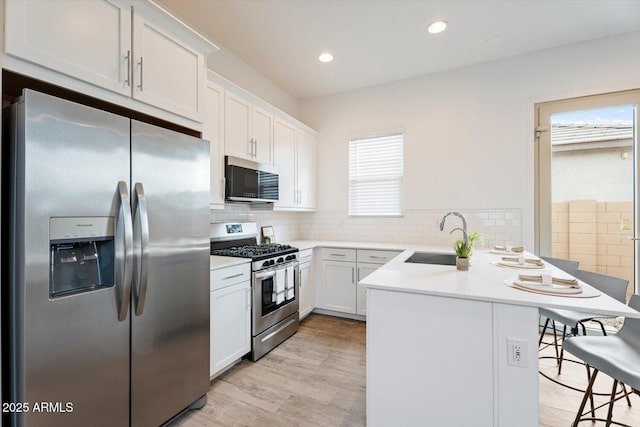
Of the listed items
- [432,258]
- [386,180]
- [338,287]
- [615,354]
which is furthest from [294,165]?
[615,354]

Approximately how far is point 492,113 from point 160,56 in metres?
3.45

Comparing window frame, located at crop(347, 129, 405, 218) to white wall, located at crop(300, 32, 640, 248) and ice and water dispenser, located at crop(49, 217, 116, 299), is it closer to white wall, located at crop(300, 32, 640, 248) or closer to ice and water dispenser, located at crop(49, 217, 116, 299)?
white wall, located at crop(300, 32, 640, 248)

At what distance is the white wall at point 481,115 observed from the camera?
10.0 feet

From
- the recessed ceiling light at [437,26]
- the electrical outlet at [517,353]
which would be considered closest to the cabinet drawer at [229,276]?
the electrical outlet at [517,353]

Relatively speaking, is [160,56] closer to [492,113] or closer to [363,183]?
[363,183]

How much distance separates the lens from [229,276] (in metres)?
2.30

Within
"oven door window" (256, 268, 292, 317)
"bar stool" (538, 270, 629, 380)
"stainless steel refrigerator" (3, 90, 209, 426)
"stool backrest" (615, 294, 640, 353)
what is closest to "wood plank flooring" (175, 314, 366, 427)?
"stainless steel refrigerator" (3, 90, 209, 426)

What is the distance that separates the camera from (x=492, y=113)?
3.46 meters

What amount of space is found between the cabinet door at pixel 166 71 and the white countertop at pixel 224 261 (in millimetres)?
1059

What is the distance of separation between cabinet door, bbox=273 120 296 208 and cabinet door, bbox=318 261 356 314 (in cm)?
96

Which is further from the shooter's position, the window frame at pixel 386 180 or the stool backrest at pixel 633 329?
the window frame at pixel 386 180

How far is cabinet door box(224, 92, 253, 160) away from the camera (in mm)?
2707

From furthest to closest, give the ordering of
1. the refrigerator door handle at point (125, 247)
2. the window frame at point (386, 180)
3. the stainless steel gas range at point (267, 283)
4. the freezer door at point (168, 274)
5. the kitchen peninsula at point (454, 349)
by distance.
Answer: the window frame at point (386, 180)
the stainless steel gas range at point (267, 283)
the freezer door at point (168, 274)
the refrigerator door handle at point (125, 247)
the kitchen peninsula at point (454, 349)

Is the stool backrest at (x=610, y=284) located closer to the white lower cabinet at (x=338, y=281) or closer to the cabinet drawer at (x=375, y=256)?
the cabinet drawer at (x=375, y=256)
